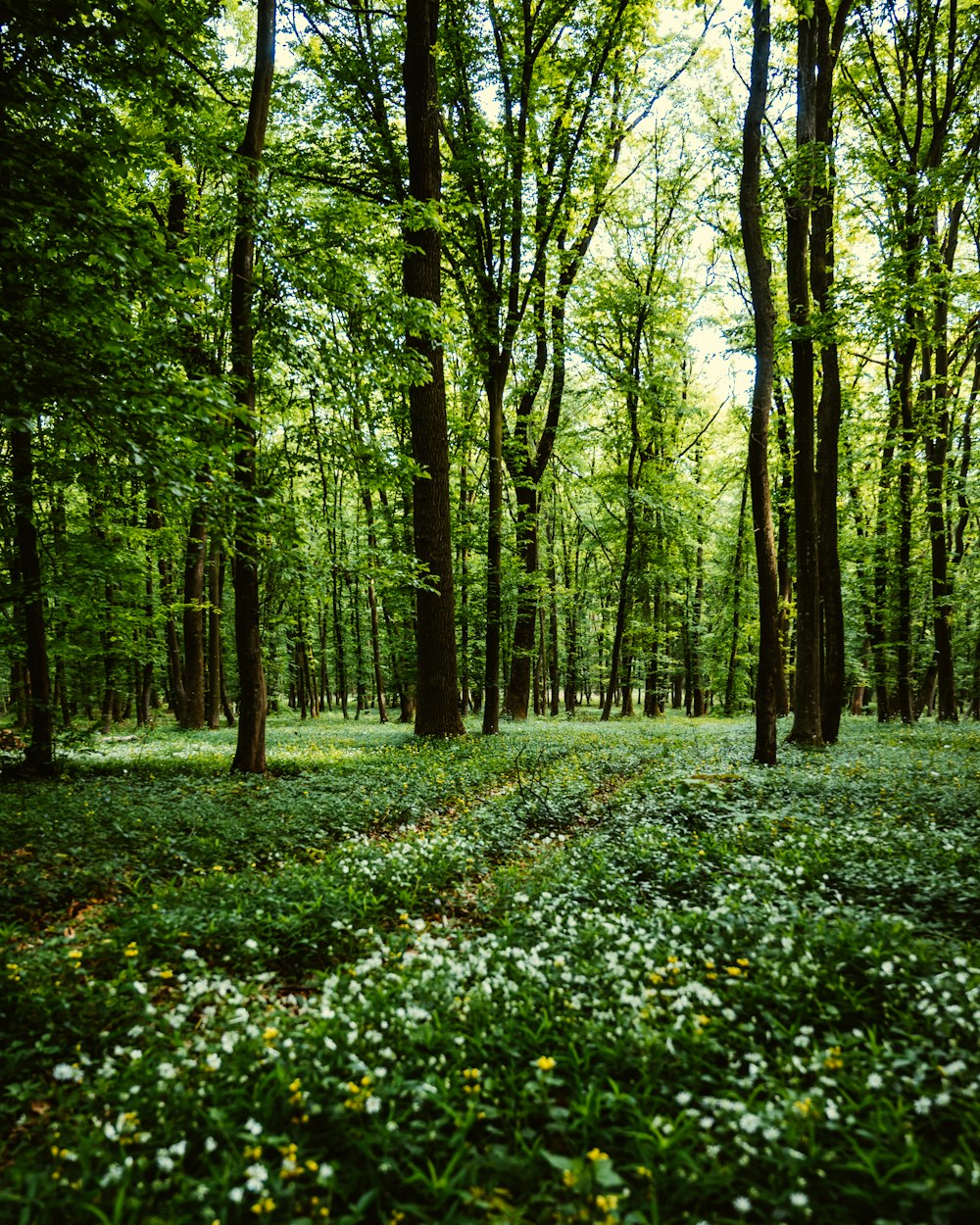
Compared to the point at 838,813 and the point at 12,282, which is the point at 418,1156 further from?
the point at 12,282

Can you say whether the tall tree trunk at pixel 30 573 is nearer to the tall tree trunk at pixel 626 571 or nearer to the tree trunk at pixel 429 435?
the tree trunk at pixel 429 435

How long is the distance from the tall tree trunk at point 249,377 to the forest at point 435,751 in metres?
0.08

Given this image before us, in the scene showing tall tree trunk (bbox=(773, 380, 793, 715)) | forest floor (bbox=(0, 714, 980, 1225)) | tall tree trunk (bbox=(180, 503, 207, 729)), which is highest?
tall tree trunk (bbox=(773, 380, 793, 715))

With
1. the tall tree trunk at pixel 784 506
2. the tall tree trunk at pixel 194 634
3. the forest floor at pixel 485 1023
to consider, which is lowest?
the forest floor at pixel 485 1023

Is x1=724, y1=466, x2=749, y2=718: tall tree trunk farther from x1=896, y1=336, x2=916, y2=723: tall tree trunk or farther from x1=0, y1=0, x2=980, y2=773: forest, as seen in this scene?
x1=896, y1=336, x2=916, y2=723: tall tree trunk

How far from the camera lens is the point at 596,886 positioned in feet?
17.9

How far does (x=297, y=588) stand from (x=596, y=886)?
6862 mm

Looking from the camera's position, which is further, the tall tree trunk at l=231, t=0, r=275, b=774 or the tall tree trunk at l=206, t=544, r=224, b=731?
the tall tree trunk at l=206, t=544, r=224, b=731

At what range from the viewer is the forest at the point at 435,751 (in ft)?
8.86

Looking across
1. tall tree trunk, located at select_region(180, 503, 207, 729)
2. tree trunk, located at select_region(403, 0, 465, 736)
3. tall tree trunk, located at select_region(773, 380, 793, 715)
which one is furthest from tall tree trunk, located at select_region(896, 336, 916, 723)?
tall tree trunk, located at select_region(180, 503, 207, 729)

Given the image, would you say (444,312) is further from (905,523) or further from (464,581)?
(905,523)

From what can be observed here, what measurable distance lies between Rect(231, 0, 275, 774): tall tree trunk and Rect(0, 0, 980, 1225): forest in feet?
0.25

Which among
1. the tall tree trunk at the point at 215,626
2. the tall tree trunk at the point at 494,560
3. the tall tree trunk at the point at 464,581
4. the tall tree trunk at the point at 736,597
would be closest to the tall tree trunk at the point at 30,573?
the tall tree trunk at the point at 494,560

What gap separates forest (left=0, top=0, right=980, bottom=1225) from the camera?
2.70 metres
